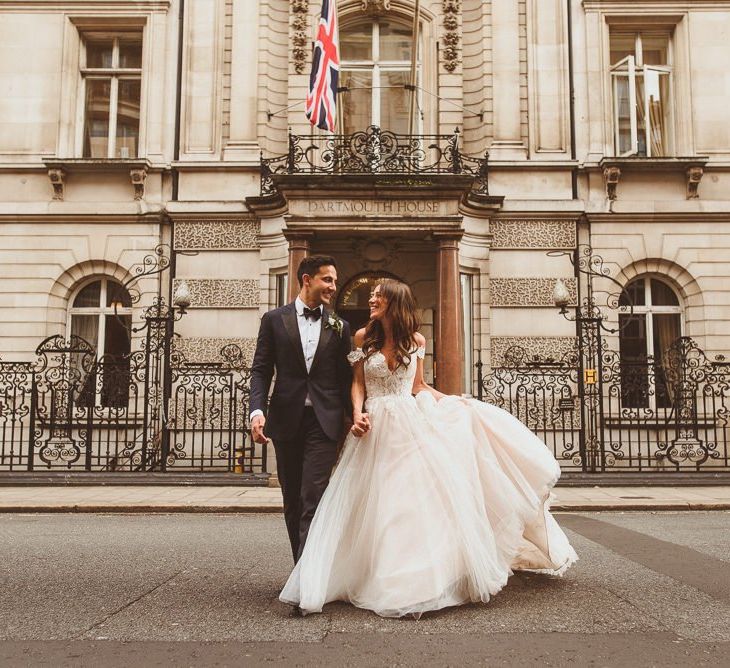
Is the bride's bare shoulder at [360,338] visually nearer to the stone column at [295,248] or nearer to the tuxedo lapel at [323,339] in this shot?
the tuxedo lapel at [323,339]

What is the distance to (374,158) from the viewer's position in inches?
608

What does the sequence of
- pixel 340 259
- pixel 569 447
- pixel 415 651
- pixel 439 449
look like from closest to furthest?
pixel 415 651 → pixel 439 449 → pixel 569 447 → pixel 340 259

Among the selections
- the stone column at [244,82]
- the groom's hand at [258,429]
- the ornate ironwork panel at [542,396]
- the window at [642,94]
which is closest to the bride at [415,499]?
the groom's hand at [258,429]

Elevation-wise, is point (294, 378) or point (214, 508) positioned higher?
point (294, 378)

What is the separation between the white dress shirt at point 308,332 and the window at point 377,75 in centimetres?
1347

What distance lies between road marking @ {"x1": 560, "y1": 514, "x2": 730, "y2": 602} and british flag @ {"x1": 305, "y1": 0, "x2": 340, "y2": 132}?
9.22 metres

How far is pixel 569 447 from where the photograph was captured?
1425 cm

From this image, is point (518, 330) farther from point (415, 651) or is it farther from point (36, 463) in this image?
point (415, 651)

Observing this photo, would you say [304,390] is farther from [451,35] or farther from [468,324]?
[451,35]

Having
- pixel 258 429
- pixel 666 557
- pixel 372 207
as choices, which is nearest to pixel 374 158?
pixel 372 207

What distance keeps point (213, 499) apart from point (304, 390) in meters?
6.89

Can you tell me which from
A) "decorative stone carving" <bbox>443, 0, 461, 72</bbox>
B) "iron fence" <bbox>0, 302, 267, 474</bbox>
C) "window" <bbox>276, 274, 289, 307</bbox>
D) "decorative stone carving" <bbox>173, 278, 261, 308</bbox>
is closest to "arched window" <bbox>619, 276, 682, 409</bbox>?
"decorative stone carving" <bbox>443, 0, 461, 72</bbox>

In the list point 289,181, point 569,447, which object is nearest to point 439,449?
point 569,447

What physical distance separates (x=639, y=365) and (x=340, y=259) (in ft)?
22.7
